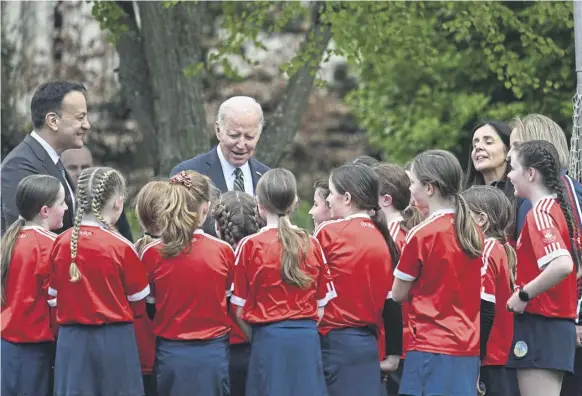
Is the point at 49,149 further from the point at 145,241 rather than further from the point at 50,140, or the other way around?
the point at 145,241

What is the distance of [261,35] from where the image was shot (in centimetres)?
2589

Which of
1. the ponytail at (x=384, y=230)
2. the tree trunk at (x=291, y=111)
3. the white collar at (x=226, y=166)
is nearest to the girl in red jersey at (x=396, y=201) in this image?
the ponytail at (x=384, y=230)

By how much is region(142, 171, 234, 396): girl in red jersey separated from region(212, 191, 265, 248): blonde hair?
0.87 ft

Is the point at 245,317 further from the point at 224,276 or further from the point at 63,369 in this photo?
the point at 63,369

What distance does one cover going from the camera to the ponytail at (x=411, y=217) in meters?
7.05

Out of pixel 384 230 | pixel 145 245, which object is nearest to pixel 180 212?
pixel 145 245

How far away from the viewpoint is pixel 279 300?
611 centimetres

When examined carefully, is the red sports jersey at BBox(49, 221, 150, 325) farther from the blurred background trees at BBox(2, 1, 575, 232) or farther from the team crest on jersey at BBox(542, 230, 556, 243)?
the blurred background trees at BBox(2, 1, 575, 232)

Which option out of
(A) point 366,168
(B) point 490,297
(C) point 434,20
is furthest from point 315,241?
(C) point 434,20

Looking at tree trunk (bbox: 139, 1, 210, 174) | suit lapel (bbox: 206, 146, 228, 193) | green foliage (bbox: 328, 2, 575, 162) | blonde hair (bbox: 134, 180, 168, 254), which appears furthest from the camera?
tree trunk (bbox: 139, 1, 210, 174)

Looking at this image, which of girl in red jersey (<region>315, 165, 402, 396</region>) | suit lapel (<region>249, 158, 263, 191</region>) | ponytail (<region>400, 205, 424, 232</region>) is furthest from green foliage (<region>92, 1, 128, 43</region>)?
girl in red jersey (<region>315, 165, 402, 396</region>)

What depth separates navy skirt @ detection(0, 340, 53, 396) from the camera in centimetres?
626

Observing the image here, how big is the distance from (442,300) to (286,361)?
0.91 m

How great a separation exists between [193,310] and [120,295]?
399 mm
